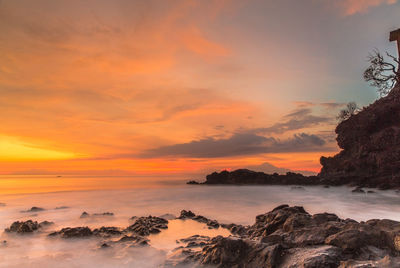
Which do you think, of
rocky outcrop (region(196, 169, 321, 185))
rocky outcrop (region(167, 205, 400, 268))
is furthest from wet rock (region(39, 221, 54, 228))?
rocky outcrop (region(196, 169, 321, 185))

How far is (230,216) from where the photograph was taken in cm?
1190

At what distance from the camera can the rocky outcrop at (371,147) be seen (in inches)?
833

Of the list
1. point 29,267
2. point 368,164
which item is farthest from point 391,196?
point 29,267

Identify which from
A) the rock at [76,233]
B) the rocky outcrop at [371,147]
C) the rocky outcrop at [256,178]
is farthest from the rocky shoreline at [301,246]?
the rocky outcrop at [256,178]

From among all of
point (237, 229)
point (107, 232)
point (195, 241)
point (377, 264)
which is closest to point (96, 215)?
point (107, 232)

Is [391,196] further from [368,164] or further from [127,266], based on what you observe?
[127,266]

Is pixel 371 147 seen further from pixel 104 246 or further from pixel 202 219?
pixel 104 246

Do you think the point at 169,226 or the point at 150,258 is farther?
the point at 169,226

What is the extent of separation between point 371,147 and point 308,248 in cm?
2396

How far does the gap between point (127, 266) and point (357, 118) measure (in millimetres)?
28181

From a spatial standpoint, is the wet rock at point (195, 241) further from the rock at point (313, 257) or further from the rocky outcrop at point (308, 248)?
the rock at point (313, 257)

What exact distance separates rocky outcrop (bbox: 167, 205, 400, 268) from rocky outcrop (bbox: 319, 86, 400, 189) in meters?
19.8

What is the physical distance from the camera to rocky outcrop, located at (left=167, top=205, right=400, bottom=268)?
4.13 metres

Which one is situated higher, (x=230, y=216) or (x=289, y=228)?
(x=289, y=228)
